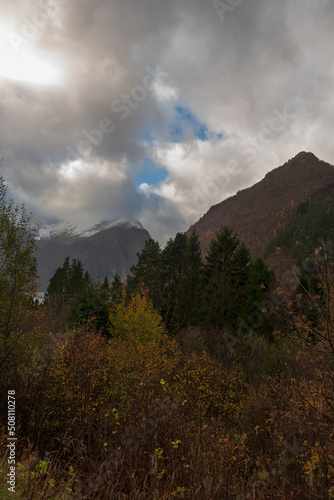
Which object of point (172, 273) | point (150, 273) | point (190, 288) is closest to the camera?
point (190, 288)

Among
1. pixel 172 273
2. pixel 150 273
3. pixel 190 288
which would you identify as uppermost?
pixel 150 273

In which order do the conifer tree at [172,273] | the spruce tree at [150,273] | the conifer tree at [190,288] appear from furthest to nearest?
1. the spruce tree at [150,273]
2. the conifer tree at [172,273]
3. the conifer tree at [190,288]

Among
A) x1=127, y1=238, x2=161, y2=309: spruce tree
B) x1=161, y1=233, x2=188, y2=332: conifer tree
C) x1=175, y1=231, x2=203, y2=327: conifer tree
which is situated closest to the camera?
x1=175, y1=231, x2=203, y2=327: conifer tree

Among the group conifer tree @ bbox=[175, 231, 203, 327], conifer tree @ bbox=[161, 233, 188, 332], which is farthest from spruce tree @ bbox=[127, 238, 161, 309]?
conifer tree @ bbox=[175, 231, 203, 327]

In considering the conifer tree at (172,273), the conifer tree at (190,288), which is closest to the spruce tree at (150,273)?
the conifer tree at (172,273)

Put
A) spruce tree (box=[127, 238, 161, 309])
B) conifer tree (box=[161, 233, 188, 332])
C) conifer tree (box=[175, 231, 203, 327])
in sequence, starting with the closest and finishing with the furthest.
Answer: conifer tree (box=[175, 231, 203, 327]), conifer tree (box=[161, 233, 188, 332]), spruce tree (box=[127, 238, 161, 309])

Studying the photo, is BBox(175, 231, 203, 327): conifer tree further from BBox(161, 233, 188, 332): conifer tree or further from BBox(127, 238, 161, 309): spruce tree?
BBox(127, 238, 161, 309): spruce tree

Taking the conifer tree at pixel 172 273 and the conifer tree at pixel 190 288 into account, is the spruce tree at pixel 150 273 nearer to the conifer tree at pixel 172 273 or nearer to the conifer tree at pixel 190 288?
the conifer tree at pixel 172 273

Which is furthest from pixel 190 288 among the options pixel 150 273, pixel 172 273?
pixel 150 273

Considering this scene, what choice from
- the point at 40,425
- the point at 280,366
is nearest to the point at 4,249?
the point at 40,425

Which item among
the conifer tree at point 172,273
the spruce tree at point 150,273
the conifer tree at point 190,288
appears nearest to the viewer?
the conifer tree at point 190,288

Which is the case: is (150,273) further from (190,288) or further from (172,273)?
(190,288)

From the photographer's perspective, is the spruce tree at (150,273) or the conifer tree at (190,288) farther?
the spruce tree at (150,273)

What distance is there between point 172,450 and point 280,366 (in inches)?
365
